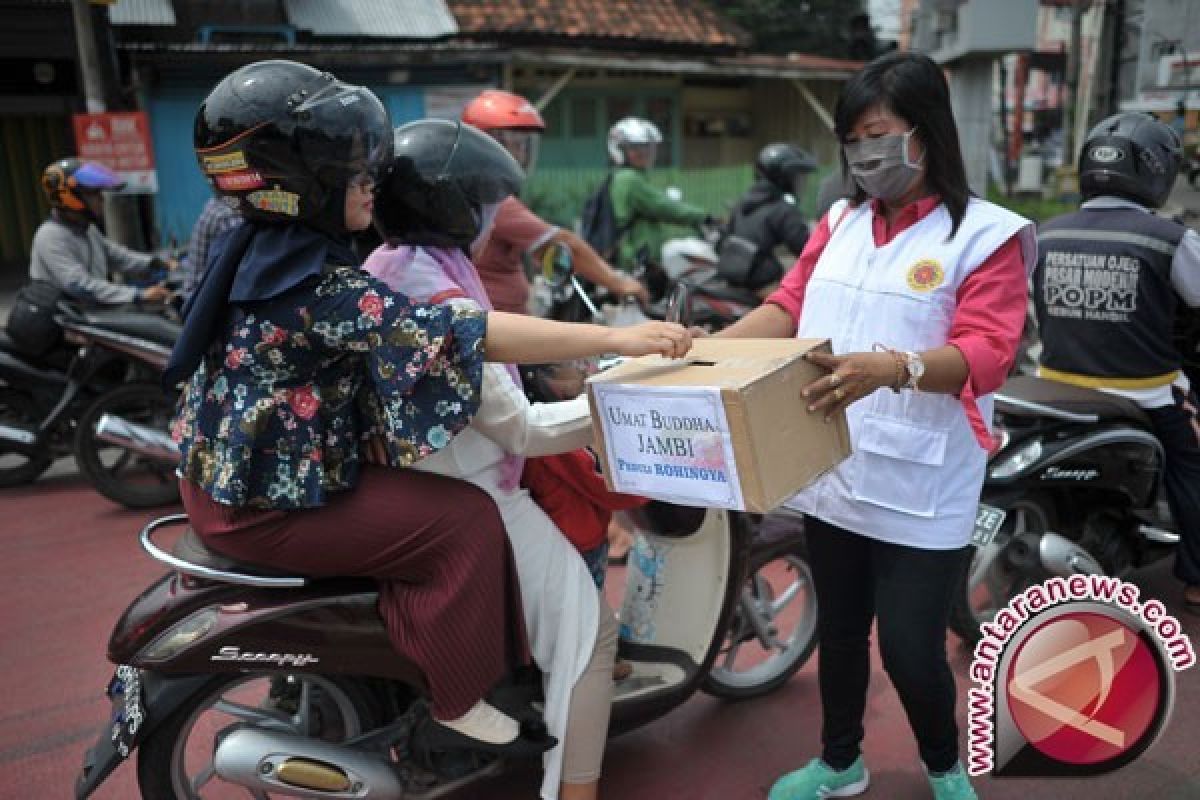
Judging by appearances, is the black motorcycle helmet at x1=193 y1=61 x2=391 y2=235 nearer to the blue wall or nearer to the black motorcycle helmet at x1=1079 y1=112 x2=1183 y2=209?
the black motorcycle helmet at x1=1079 y1=112 x2=1183 y2=209

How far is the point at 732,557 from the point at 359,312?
1310 mm

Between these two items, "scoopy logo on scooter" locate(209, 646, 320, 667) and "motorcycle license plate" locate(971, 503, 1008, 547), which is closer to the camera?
"scoopy logo on scooter" locate(209, 646, 320, 667)

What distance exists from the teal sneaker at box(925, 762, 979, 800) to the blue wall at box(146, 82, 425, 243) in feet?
33.4

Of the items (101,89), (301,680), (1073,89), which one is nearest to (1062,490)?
(301,680)

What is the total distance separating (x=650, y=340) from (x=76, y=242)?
15.1 feet

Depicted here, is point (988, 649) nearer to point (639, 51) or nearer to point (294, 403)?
point (294, 403)

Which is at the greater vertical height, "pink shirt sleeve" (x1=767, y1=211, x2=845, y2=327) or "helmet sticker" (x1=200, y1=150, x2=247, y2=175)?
"helmet sticker" (x1=200, y1=150, x2=247, y2=175)

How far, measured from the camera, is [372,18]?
12.4 m

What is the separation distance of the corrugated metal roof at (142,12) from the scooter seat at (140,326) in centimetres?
665

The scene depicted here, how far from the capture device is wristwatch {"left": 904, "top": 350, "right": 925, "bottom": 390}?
1898 millimetres

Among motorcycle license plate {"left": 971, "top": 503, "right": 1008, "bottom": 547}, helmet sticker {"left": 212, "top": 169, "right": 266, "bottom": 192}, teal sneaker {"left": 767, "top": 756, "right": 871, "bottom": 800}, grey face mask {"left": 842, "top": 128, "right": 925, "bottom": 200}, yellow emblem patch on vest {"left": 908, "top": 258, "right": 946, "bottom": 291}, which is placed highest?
helmet sticker {"left": 212, "top": 169, "right": 266, "bottom": 192}

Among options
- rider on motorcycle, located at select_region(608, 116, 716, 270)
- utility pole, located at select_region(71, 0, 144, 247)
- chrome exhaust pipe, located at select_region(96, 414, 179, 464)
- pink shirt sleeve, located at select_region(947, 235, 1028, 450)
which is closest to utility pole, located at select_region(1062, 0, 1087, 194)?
rider on motorcycle, located at select_region(608, 116, 716, 270)

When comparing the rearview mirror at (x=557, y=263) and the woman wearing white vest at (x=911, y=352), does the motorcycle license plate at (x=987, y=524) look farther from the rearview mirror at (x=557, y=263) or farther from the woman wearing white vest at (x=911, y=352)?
the rearview mirror at (x=557, y=263)

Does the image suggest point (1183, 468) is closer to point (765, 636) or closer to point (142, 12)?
point (765, 636)
